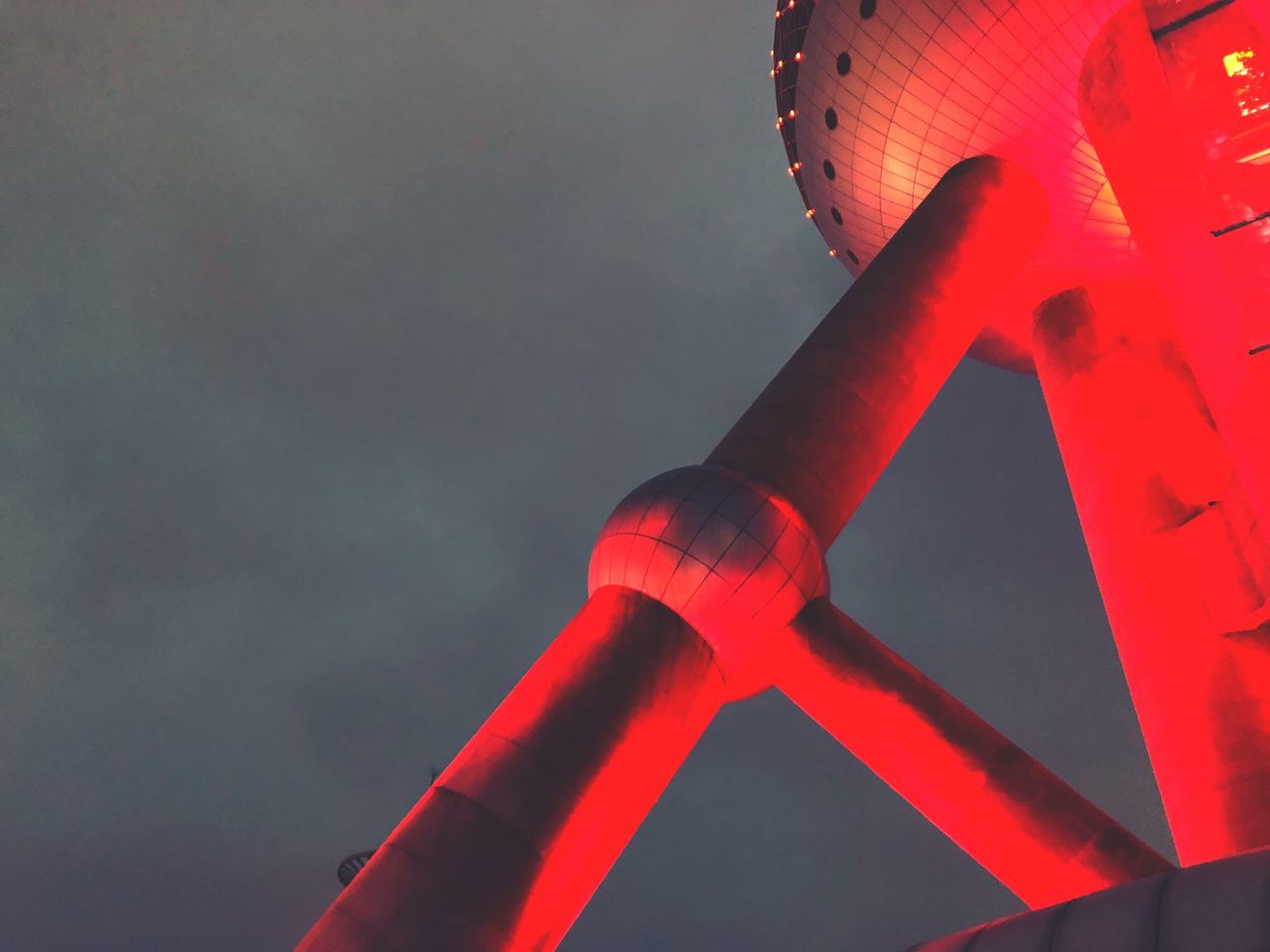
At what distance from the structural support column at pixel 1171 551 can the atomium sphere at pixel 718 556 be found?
23.2 ft

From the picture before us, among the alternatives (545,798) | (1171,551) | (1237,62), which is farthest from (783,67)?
(545,798)

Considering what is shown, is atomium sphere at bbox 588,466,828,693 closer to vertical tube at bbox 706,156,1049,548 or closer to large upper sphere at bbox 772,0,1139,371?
vertical tube at bbox 706,156,1049,548

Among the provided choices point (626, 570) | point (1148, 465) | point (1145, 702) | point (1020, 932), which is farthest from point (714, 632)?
point (1148, 465)

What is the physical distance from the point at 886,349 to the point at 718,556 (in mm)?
5359

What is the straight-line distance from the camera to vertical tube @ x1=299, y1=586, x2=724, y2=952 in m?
11.2

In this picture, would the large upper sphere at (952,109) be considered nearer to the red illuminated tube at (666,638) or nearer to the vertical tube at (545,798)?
the red illuminated tube at (666,638)

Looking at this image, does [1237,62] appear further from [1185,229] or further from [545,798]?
[545,798]

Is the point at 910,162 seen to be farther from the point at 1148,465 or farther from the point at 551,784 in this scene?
the point at 551,784

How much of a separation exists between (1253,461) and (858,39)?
13.0m

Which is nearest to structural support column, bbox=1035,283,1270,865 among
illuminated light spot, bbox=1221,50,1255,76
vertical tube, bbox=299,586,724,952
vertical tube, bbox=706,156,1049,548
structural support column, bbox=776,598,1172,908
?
structural support column, bbox=776,598,1172,908

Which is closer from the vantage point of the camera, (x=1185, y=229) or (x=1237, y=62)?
(x=1185, y=229)

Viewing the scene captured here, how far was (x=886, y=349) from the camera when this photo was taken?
17.5 meters

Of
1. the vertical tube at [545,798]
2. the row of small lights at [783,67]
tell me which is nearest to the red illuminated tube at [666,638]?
the vertical tube at [545,798]

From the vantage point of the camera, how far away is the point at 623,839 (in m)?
13.0
